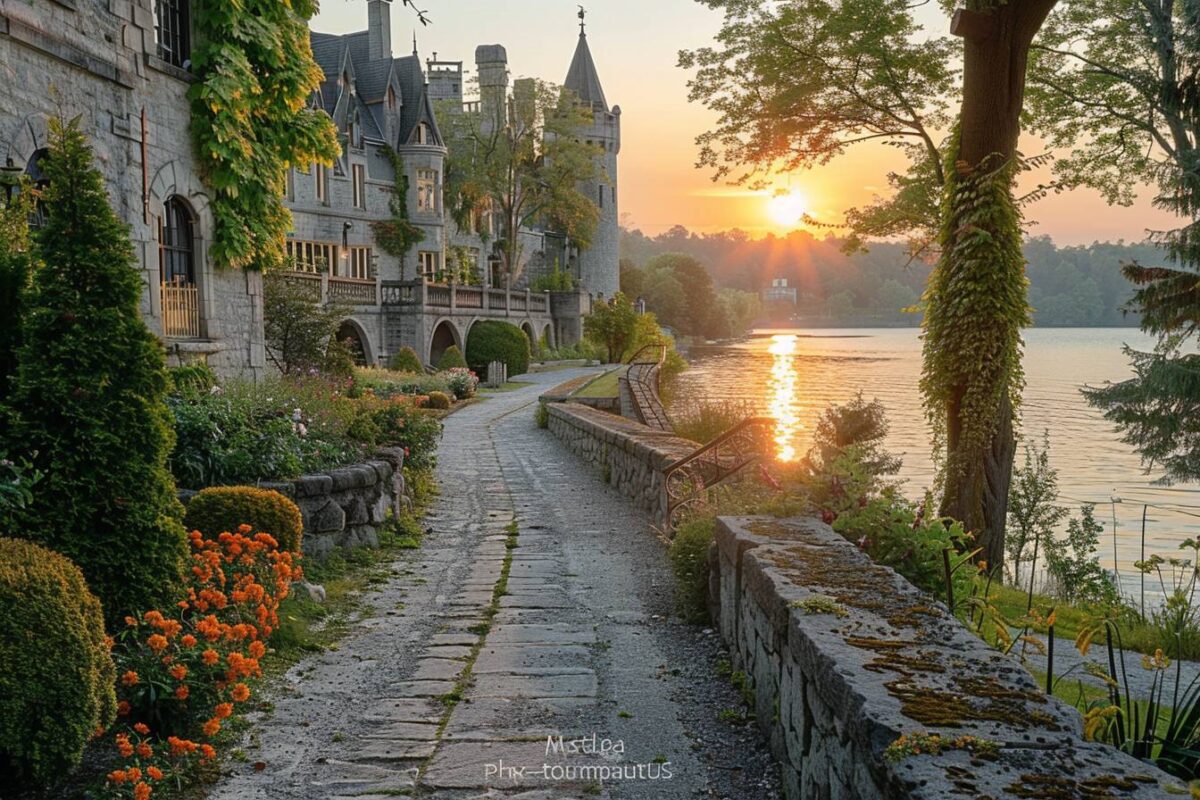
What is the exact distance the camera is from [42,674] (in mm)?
3619

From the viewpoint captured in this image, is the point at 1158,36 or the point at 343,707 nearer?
the point at 343,707

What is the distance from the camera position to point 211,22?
13211 millimetres

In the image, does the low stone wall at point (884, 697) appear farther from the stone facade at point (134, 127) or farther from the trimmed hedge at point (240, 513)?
the stone facade at point (134, 127)

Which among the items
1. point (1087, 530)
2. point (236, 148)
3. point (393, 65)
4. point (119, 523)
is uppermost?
point (393, 65)

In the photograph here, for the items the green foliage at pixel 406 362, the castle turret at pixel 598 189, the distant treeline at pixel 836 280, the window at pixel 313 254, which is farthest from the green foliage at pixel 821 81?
→ the distant treeline at pixel 836 280

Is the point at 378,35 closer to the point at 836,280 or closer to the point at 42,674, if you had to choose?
the point at 42,674

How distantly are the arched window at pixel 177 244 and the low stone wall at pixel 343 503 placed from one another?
613cm

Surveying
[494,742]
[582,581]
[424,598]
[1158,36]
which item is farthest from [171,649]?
[1158,36]

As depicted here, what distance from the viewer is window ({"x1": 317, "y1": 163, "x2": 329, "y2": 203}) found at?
39.8 metres

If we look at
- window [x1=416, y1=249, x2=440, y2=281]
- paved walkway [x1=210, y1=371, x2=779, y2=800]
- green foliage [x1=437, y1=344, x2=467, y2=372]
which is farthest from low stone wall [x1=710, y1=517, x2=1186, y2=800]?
window [x1=416, y1=249, x2=440, y2=281]

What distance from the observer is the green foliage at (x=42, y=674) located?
3.55 m

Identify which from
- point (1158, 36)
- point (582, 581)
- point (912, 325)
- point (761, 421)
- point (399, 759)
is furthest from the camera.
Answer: point (912, 325)

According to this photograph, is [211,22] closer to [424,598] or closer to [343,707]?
[424,598]

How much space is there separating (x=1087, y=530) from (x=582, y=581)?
779cm
